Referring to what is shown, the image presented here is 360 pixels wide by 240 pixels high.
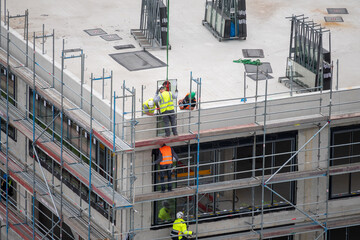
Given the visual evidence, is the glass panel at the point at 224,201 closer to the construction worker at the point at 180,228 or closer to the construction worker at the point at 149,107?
the construction worker at the point at 180,228

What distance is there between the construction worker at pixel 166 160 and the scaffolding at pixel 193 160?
335 millimetres

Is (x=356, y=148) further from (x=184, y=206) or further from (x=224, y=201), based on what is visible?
(x=184, y=206)

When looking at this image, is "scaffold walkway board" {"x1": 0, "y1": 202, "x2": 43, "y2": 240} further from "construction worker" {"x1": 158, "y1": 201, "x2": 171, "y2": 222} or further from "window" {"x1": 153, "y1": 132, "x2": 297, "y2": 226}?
"window" {"x1": 153, "y1": 132, "x2": 297, "y2": 226}

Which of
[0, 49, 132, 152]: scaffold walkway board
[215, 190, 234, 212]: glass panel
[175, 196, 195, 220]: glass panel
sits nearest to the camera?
[0, 49, 132, 152]: scaffold walkway board

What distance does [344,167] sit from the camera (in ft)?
164

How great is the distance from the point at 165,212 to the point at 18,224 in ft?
29.6

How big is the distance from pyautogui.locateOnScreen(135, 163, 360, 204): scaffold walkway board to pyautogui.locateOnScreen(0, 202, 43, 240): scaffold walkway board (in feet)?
27.0

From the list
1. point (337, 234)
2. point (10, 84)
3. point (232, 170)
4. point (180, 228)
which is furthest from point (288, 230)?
point (10, 84)

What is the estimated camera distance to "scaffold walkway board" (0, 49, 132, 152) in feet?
151

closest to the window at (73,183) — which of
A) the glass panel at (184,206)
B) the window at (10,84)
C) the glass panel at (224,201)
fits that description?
the window at (10,84)

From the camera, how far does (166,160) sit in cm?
4672

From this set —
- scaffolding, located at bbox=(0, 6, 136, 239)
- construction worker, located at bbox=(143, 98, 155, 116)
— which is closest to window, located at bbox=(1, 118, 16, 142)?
scaffolding, located at bbox=(0, 6, 136, 239)

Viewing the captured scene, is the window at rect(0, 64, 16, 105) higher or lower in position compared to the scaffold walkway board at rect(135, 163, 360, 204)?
higher

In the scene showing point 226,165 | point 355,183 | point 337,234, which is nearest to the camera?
point 226,165
